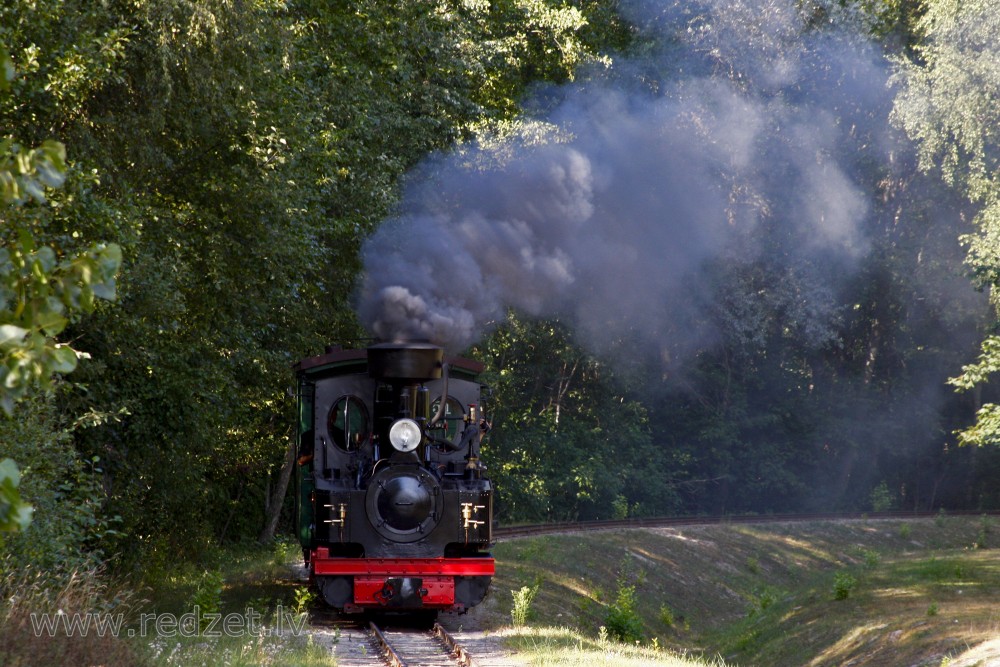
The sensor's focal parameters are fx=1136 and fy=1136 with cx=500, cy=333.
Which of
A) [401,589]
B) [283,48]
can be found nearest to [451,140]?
[283,48]

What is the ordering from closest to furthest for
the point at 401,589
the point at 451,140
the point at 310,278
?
1. the point at 401,589
2. the point at 310,278
3. the point at 451,140

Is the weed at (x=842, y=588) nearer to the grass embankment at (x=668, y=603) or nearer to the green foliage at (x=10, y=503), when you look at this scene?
the grass embankment at (x=668, y=603)

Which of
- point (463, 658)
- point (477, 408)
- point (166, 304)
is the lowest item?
point (463, 658)

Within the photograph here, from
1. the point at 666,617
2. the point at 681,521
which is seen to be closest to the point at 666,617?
the point at 666,617

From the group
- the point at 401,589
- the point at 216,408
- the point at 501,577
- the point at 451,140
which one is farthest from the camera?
the point at 451,140

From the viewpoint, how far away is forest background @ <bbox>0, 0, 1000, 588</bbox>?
10.9m

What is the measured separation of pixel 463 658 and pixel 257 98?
25.7 feet

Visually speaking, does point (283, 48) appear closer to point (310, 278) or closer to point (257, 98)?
point (257, 98)

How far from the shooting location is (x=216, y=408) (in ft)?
51.1

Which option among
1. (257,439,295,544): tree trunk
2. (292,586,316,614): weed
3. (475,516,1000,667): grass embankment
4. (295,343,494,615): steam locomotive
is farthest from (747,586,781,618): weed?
(295,343,494,615): steam locomotive

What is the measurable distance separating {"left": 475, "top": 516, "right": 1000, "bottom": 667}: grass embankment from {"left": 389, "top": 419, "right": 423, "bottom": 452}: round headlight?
86.4 inches

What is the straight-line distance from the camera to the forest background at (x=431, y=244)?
10.9 meters

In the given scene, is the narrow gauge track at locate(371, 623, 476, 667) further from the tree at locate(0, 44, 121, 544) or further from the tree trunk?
the tree trunk

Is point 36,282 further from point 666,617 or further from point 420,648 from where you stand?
point 666,617
